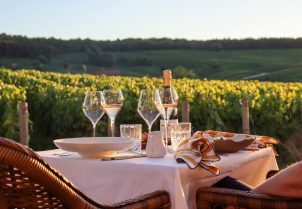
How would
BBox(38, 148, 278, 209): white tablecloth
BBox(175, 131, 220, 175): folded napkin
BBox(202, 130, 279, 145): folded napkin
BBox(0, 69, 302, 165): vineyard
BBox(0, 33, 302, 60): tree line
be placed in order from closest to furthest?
1. BBox(38, 148, 278, 209): white tablecloth
2. BBox(175, 131, 220, 175): folded napkin
3. BBox(202, 130, 279, 145): folded napkin
4. BBox(0, 69, 302, 165): vineyard
5. BBox(0, 33, 302, 60): tree line

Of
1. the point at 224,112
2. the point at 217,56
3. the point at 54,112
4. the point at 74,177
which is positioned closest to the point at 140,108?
the point at 74,177

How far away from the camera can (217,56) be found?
61.1 metres

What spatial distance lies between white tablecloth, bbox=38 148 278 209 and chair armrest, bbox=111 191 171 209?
3 cm

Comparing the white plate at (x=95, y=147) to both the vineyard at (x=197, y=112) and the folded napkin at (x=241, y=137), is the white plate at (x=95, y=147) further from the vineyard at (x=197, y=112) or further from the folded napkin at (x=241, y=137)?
the vineyard at (x=197, y=112)

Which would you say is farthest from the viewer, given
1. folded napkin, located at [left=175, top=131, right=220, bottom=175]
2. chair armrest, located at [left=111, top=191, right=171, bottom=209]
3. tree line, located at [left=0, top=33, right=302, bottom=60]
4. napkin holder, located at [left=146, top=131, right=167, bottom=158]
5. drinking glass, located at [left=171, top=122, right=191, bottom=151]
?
tree line, located at [left=0, top=33, right=302, bottom=60]

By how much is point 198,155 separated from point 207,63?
178 feet

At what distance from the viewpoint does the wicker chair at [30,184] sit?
1.92 metres

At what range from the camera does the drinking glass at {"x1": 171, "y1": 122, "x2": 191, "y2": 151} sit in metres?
3.41

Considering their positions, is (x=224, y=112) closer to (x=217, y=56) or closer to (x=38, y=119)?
(x=38, y=119)

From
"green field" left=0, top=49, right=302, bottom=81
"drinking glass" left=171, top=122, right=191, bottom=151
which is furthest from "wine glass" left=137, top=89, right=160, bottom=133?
"green field" left=0, top=49, right=302, bottom=81

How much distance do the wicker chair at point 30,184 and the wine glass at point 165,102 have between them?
127 cm

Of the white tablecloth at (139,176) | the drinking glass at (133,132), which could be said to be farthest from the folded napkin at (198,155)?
the drinking glass at (133,132)

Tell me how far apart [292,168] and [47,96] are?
10157 mm

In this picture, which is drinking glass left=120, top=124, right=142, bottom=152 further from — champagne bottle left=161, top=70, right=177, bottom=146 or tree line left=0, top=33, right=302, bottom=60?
tree line left=0, top=33, right=302, bottom=60
